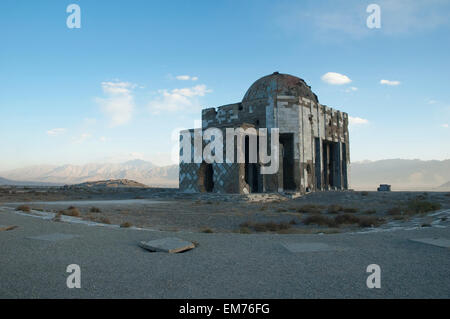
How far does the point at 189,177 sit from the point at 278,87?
40.5ft

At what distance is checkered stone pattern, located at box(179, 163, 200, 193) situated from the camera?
26.8 meters

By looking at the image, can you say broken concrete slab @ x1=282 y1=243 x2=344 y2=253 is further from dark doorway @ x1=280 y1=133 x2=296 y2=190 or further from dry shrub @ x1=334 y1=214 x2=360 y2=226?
dark doorway @ x1=280 y1=133 x2=296 y2=190

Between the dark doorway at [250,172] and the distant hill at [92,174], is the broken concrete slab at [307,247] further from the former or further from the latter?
the distant hill at [92,174]

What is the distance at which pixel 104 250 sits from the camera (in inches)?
209

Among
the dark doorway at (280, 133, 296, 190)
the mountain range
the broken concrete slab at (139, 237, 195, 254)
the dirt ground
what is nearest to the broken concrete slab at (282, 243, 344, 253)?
the broken concrete slab at (139, 237, 195, 254)

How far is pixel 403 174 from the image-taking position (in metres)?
118

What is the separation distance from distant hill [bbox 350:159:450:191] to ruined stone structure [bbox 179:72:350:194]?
79041 mm

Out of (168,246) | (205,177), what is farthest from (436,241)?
(205,177)

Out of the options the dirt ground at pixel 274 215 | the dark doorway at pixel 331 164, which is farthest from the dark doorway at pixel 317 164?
the dirt ground at pixel 274 215

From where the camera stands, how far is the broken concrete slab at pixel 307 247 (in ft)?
17.4

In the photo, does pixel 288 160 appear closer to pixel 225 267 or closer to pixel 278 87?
pixel 278 87
